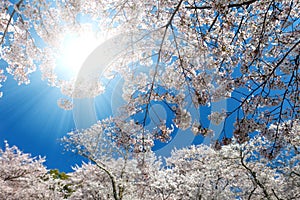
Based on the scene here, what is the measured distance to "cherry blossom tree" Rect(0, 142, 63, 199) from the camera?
14.1 metres

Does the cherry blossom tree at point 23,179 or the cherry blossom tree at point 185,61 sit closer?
the cherry blossom tree at point 185,61

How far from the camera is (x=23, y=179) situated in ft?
49.4

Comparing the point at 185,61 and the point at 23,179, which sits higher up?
the point at 23,179

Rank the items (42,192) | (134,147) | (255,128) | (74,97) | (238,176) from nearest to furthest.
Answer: (255,128) < (134,147) < (74,97) < (238,176) < (42,192)

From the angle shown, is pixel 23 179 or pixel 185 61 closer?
pixel 185 61

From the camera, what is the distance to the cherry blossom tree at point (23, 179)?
46.1ft

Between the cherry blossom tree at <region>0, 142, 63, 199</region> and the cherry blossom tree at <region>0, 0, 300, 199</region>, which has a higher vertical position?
the cherry blossom tree at <region>0, 142, 63, 199</region>

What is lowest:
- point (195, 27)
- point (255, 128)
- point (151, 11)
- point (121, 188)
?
point (255, 128)

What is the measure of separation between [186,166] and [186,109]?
487 inches

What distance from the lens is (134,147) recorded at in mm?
4000

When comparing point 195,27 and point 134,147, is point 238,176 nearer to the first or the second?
point 134,147

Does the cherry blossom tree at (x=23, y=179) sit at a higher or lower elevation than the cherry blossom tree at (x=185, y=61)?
higher

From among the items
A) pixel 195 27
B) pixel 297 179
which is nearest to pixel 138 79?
pixel 195 27

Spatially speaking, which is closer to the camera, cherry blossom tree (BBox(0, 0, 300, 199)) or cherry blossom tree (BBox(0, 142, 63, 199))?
cherry blossom tree (BBox(0, 0, 300, 199))
